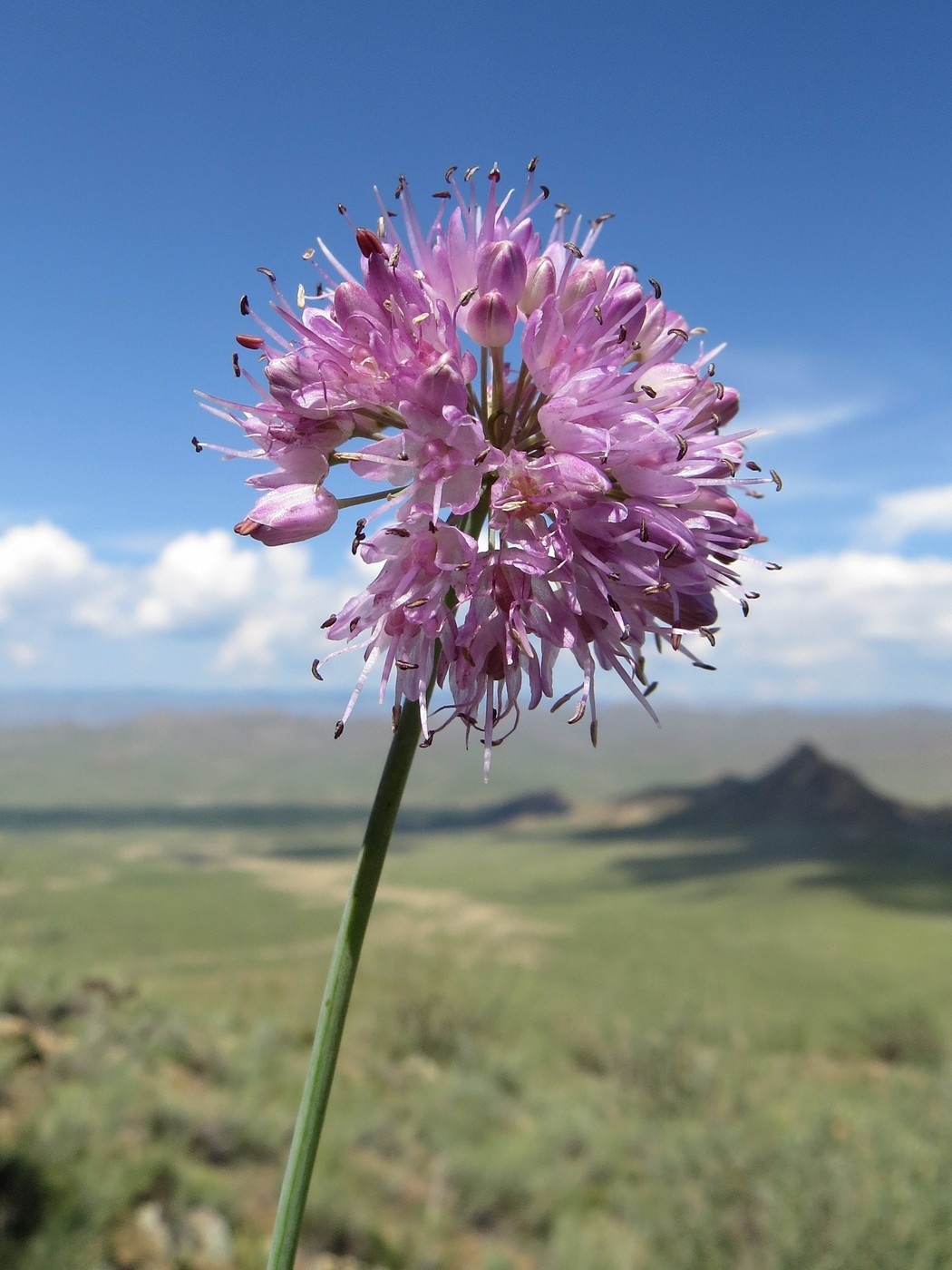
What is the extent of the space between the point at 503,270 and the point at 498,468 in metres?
0.39

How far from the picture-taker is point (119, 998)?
31.6ft

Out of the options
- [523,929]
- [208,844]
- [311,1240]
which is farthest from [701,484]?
[208,844]

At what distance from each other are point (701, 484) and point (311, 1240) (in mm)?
6381

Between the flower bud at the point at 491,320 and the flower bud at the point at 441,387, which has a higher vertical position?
the flower bud at the point at 491,320

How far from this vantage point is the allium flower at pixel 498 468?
1.57m

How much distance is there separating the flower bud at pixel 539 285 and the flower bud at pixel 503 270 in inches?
2.6

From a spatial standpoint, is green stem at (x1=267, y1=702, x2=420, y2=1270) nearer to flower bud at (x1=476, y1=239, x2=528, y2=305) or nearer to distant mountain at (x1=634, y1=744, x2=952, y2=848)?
flower bud at (x1=476, y1=239, x2=528, y2=305)

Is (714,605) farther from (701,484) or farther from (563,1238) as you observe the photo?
(563,1238)

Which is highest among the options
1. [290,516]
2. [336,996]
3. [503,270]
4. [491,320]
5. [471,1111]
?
[503,270]

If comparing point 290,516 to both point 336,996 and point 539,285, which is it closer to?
point 539,285

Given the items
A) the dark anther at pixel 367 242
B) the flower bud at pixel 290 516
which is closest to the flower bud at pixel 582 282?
the dark anther at pixel 367 242

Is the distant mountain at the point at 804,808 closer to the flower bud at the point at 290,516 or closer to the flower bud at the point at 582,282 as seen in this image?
the flower bud at the point at 582,282

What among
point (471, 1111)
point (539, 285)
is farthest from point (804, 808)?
point (539, 285)

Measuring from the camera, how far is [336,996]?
4.64ft
